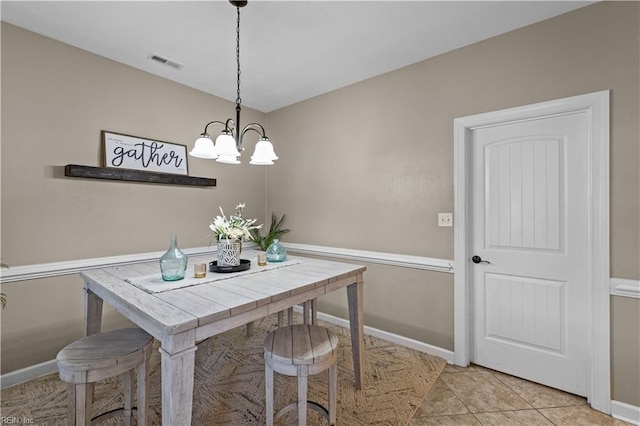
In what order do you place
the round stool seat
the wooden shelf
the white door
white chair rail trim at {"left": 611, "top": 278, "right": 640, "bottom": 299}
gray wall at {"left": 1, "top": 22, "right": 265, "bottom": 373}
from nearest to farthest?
the round stool seat, white chair rail trim at {"left": 611, "top": 278, "right": 640, "bottom": 299}, the white door, gray wall at {"left": 1, "top": 22, "right": 265, "bottom": 373}, the wooden shelf

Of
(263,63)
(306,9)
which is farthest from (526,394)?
(263,63)

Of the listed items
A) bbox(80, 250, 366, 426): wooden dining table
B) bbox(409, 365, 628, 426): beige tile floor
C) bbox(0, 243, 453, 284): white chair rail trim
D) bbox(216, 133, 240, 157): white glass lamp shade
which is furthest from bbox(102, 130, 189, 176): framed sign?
bbox(409, 365, 628, 426): beige tile floor

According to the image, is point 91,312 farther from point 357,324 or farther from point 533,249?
point 533,249

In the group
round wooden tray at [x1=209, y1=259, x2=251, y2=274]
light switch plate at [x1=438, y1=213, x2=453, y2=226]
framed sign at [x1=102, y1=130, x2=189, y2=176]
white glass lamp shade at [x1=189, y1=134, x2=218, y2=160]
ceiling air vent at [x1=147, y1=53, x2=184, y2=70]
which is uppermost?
ceiling air vent at [x1=147, y1=53, x2=184, y2=70]

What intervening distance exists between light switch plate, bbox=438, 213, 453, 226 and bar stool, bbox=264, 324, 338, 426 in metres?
1.44

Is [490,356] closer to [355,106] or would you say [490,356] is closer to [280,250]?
[280,250]

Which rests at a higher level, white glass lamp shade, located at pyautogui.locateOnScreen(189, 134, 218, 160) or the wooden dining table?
white glass lamp shade, located at pyautogui.locateOnScreen(189, 134, 218, 160)

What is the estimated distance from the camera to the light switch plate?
8.18 feet

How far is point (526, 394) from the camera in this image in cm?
207

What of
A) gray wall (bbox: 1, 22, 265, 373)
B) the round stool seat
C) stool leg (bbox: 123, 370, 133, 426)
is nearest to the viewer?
the round stool seat

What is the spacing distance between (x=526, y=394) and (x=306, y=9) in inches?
122

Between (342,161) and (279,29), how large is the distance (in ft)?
4.67

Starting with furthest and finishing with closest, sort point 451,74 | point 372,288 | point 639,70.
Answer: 1. point 372,288
2. point 451,74
3. point 639,70

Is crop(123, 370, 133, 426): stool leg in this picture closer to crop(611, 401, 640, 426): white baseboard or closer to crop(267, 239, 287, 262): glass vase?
crop(267, 239, 287, 262): glass vase
